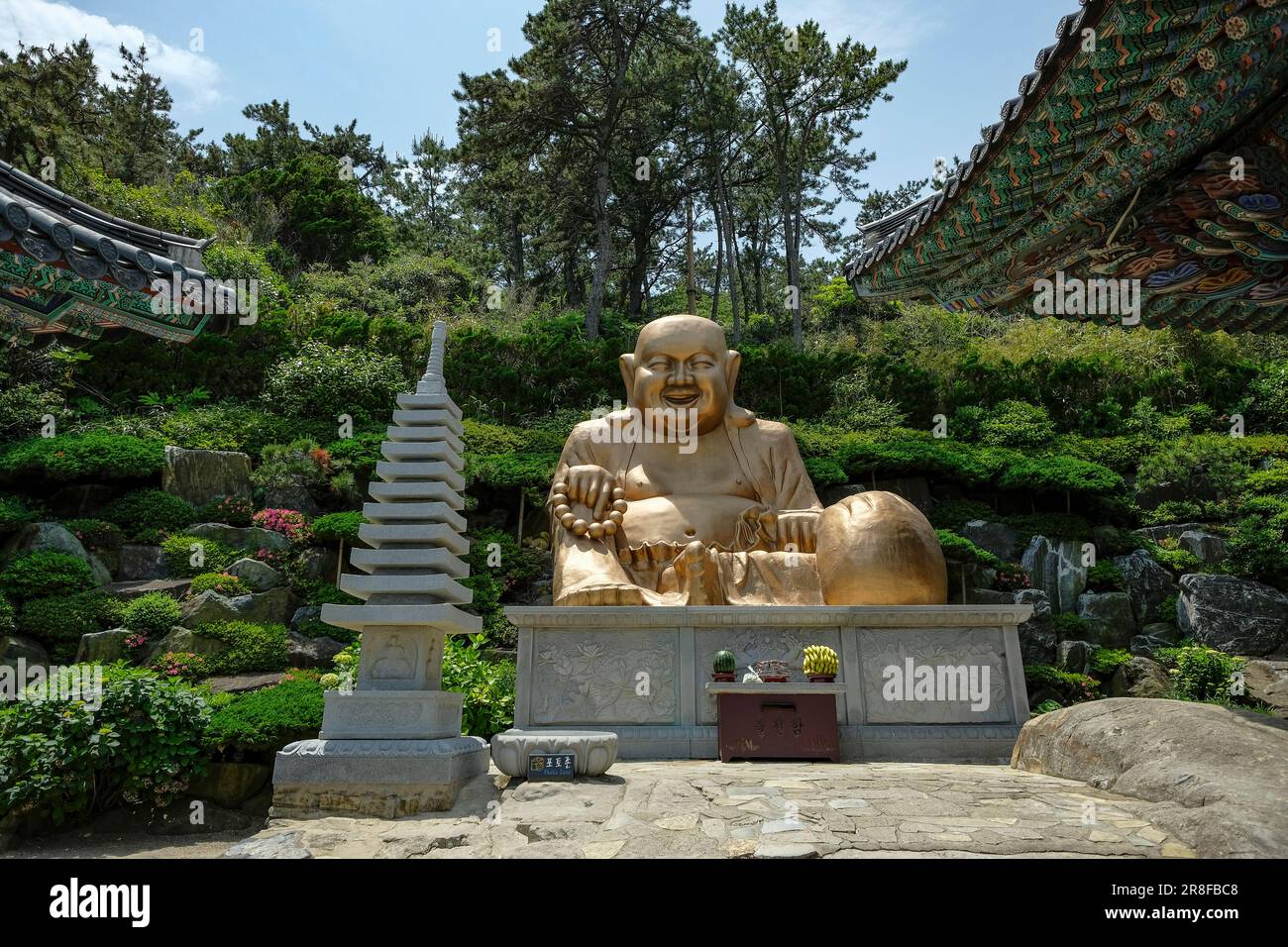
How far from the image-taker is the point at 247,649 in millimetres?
10914

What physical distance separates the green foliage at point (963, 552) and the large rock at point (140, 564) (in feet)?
36.8

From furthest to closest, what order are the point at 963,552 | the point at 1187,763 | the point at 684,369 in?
1. the point at 963,552
2. the point at 684,369
3. the point at 1187,763

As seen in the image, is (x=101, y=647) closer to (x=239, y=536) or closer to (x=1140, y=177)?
(x=239, y=536)

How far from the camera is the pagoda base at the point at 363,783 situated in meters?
4.74

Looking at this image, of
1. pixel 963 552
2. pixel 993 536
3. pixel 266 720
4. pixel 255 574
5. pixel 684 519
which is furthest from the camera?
pixel 993 536

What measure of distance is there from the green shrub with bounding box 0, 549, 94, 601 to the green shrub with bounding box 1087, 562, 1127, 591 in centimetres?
1433

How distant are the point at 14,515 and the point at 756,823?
12626 millimetres

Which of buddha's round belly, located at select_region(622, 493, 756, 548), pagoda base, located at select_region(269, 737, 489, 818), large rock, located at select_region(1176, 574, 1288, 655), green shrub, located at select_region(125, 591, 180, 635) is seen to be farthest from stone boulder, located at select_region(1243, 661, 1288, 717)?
green shrub, located at select_region(125, 591, 180, 635)

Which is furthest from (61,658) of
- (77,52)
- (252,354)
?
(77,52)

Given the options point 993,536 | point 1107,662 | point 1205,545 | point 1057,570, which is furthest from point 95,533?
point 1205,545

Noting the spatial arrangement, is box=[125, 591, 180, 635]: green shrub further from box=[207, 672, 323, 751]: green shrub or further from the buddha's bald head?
the buddha's bald head

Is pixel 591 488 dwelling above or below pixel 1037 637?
above

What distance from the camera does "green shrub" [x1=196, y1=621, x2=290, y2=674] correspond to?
1075 cm
